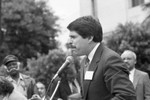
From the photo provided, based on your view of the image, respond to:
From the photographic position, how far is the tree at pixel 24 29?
34.3m

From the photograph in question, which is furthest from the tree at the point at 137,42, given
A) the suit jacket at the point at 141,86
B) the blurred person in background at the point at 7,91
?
the blurred person in background at the point at 7,91

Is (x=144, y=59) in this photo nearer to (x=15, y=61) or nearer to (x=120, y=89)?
(x=15, y=61)

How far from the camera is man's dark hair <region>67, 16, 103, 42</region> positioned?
3.87 m

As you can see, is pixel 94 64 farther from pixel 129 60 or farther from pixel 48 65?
pixel 48 65

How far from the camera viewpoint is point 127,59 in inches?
323

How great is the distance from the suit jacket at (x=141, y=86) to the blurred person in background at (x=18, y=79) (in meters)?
1.79

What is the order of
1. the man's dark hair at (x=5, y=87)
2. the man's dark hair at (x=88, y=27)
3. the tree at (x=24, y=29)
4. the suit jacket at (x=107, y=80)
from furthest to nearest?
1. the tree at (x=24, y=29)
2. the man's dark hair at (x=5, y=87)
3. the man's dark hair at (x=88, y=27)
4. the suit jacket at (x=107, y=80)

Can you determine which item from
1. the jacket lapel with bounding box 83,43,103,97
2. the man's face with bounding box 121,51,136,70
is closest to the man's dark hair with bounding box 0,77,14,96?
the jacket lapel with bounding box 83,43,103,97

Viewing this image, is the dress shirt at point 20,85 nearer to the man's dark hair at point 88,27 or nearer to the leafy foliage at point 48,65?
the man's dark hair at point 88,27

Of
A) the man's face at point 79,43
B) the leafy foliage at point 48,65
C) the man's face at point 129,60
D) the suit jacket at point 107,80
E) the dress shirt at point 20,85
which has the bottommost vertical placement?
the leafy foliage at point 48,65

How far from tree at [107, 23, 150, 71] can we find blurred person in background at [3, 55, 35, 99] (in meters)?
12.4

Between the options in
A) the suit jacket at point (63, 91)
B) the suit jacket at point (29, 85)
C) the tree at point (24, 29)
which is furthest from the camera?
the tree at point (24, 29)

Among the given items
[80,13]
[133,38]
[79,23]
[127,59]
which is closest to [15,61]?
[127,59]

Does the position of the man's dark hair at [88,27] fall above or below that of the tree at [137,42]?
above
